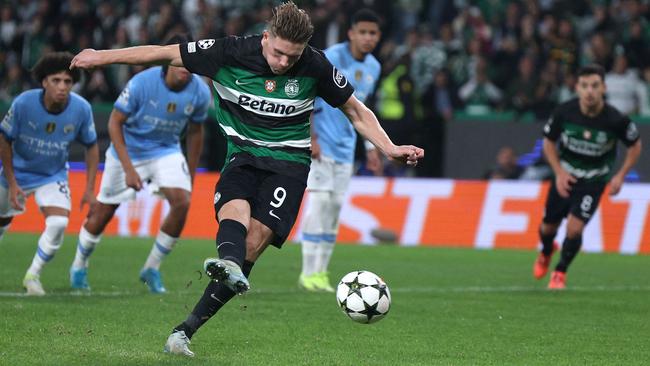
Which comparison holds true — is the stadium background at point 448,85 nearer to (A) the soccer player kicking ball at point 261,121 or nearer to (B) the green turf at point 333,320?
(B) the green turf at point 333,320

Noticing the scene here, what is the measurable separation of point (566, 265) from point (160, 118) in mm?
4732

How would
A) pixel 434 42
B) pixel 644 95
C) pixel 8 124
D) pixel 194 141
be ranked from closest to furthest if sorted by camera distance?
1. pixel 8 124
2. pixel 194 141
3. pixel 644 95
4. pixel 434 42

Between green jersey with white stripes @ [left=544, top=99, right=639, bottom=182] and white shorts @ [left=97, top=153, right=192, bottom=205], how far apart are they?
436cm

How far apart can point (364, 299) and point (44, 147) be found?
4419mm

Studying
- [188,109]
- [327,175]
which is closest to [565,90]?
[327,175]

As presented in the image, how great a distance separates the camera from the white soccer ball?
7641mm

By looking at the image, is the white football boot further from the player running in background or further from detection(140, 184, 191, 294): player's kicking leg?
the player running in background

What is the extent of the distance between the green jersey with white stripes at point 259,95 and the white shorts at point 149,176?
353 centimetres

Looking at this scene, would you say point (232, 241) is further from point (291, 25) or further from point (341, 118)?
point (341, 118)

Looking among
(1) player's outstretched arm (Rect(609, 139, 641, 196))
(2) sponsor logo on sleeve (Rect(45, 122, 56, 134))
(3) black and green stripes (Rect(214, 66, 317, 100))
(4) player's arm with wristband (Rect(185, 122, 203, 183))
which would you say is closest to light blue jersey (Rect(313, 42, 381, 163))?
(4) player's arm with wristband (Rect(185, 122, 203, 183))

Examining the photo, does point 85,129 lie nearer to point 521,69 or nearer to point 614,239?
point 614,239

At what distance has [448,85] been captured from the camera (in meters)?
21.4

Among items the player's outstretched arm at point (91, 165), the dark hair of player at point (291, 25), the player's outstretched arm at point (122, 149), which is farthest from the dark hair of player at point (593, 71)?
the dark hair of player at point (291, 25)

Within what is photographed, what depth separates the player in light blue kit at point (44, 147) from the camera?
10.5 m
